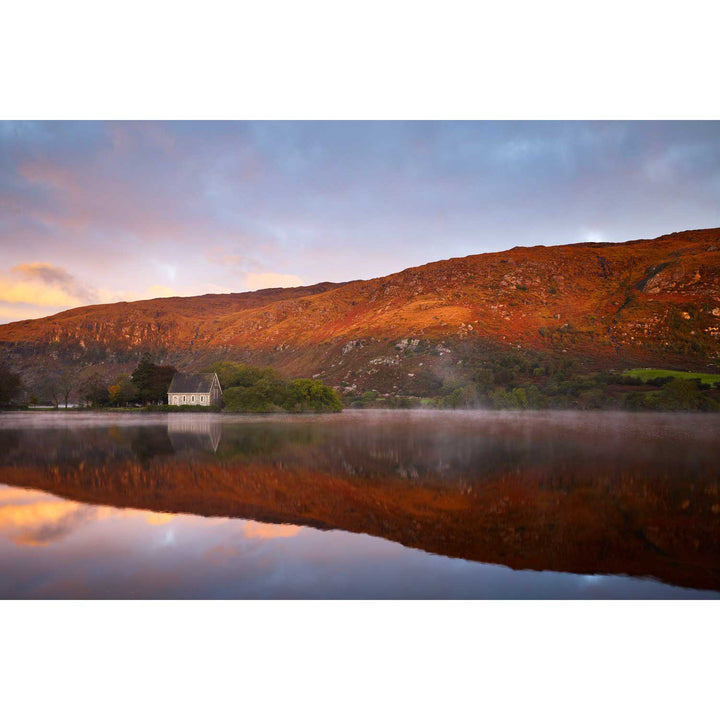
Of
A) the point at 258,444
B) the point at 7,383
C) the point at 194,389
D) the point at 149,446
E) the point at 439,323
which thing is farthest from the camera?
the point at 439,323

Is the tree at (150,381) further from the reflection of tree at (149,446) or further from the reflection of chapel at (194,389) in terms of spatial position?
the reflection of tree at (149,446)

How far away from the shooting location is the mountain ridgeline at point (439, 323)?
29766 mm

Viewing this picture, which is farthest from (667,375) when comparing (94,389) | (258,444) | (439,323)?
(94,389)

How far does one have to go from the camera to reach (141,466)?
8.86m

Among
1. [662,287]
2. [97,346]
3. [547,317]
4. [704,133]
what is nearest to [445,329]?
[547,317]

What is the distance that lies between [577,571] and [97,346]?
4828 centimetres

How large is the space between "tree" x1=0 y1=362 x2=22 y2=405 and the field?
48.1 metres

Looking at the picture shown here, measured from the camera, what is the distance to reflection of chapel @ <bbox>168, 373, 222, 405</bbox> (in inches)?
1372

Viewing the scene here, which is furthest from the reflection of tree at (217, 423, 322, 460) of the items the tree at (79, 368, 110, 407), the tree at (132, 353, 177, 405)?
the tree at (79, 368, 110, 407)

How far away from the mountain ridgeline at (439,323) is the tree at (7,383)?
735mm

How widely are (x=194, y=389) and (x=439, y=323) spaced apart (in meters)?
35.9

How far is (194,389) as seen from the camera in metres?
35.2

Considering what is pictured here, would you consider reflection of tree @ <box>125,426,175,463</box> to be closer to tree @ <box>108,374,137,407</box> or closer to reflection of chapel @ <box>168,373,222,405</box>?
reflection of chapel @ <box>168,373,222,405</box>

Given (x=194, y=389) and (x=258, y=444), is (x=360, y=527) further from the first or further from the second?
(x=194, y=389)
